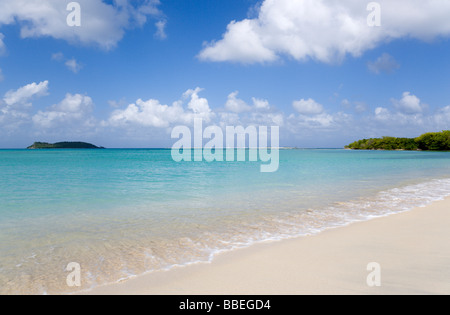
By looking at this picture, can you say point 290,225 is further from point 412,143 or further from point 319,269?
point 412,143

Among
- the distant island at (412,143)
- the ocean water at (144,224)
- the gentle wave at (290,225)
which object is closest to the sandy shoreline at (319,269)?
the gentle wave at (290,225)

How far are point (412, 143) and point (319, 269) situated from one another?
5942 inches

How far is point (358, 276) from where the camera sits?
13.5ft

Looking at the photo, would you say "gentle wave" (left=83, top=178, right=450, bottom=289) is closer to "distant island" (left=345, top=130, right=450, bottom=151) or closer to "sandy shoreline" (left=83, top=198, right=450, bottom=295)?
"sandy shoreline" (left=83, top=198, right=450, bottom=295)

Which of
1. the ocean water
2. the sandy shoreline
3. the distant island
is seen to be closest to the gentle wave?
the ocean water

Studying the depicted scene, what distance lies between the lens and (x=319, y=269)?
Answer: 441 cm

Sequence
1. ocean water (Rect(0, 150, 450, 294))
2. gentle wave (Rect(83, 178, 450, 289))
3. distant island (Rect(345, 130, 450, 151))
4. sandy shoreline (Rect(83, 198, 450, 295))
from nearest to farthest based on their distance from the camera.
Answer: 1. sandy shoreline (Rect(83, 198, 450, 295))
2. ocean water (Rect(0, 150, 450, 294))
3. gentle wave (Rect(83, 178, 450, 289))
4. distant island (Rect(345, 130, 450, 151))

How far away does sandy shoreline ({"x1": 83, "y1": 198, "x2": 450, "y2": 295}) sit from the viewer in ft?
12.5

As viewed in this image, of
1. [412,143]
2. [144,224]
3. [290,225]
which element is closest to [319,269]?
[290,225]

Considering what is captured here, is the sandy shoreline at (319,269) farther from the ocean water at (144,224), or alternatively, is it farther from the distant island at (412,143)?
the distant island at (412,143)

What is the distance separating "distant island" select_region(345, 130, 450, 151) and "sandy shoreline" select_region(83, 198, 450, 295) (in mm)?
129010
